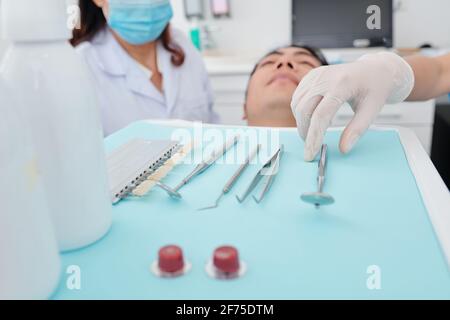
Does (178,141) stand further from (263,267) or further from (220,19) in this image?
(220,19)

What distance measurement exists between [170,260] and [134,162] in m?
0.29

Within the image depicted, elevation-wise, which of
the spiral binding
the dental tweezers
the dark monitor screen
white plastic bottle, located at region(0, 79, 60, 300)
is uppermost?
the dark monitor screen

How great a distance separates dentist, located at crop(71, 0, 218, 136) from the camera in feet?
4.23

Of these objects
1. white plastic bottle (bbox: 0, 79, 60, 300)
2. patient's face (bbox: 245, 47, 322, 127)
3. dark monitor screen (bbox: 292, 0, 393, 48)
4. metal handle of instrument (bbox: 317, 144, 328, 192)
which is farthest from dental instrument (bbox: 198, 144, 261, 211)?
dark monitor screen (bbox: 292, 0, 393, 48)

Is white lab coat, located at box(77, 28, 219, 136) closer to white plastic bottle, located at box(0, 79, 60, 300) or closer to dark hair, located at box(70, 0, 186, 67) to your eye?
dark hair, located at box(70, 0, 186, 67)

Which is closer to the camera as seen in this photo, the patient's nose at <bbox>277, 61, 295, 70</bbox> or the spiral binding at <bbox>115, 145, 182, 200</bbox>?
the spiral binding at <bbox>115, 145, 182, 200</bbox>

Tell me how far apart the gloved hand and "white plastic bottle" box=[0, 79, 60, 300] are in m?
0.45

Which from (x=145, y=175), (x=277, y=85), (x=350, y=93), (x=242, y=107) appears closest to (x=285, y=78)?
(x=277, y=85)

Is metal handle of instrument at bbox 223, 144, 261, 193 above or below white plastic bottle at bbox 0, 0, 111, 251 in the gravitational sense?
below

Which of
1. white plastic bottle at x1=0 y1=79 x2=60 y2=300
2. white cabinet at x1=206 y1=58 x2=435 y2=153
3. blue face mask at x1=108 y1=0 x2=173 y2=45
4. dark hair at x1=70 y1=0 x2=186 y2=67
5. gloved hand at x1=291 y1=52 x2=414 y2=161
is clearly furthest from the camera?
white cabinet at x1=206 y1=58 x2=435 y2=153

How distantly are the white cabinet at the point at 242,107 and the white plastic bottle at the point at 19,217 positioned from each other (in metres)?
1.48

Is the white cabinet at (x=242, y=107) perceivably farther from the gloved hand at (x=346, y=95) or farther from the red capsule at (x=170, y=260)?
the red capsule at (x=170, y=260)

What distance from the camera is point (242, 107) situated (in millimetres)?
2012
